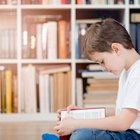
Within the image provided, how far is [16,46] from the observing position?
98.7 inches

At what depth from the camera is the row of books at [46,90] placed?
98.4 inches

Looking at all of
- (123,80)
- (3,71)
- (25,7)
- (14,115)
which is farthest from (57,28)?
(123,80)

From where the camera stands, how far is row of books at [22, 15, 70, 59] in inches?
98.8

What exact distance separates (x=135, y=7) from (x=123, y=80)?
114 centimetres

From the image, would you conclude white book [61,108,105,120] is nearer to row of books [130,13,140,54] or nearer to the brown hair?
the brown hair

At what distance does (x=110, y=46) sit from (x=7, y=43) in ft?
4.15

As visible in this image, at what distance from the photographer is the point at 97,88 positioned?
2.50 meters

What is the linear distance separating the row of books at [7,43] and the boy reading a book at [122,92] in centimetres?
118

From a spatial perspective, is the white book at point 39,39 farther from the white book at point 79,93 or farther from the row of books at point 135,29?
the row of books at point 135,29

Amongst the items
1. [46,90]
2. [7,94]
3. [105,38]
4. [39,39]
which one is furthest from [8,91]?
[105,38]

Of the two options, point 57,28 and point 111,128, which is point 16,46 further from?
point 111,128

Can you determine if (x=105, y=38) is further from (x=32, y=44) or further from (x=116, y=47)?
(x=32, y=44)

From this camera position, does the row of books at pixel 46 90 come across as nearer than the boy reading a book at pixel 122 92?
No

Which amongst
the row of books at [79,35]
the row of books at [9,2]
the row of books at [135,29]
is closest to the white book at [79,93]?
the row of books at [79,35]
